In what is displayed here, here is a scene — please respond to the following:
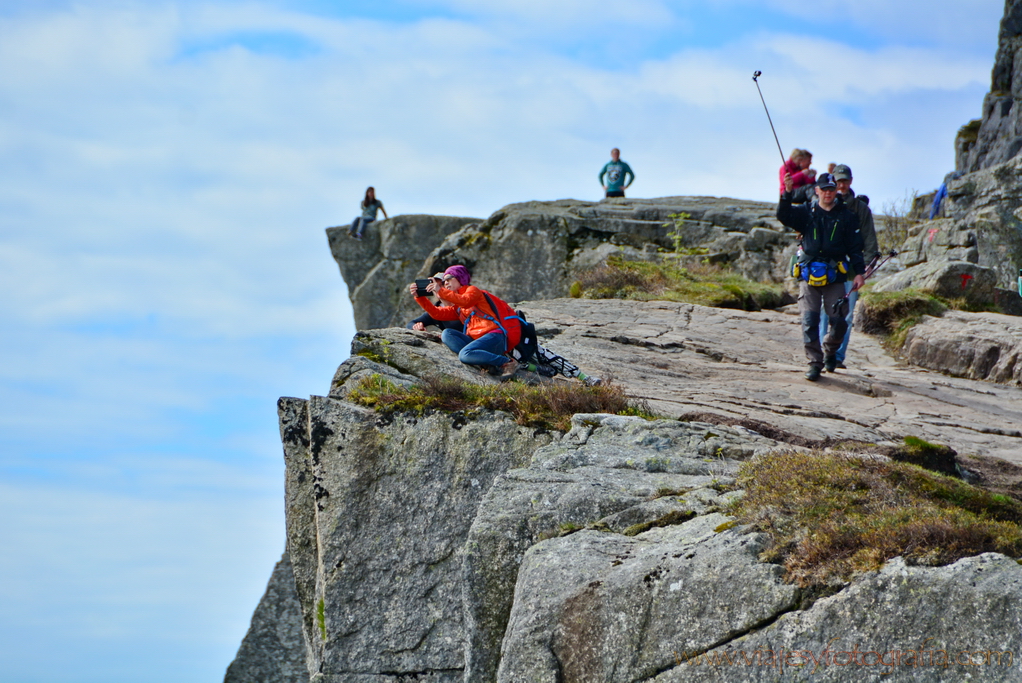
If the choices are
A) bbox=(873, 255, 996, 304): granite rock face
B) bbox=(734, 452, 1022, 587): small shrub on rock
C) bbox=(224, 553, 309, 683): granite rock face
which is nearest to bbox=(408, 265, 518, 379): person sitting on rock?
bbox=(734, 452, 1022, 587): small shrub on rock

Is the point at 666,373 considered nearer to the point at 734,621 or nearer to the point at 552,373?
the point at 552,373

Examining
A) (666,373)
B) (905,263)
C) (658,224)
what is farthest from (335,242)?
(666,373)

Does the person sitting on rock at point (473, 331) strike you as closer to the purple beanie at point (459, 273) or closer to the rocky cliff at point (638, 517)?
the purple beanie at point (459, 273)

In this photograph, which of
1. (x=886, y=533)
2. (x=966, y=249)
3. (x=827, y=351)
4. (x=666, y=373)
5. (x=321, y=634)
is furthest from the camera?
(x=966, y=249)

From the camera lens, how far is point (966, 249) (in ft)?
72.9

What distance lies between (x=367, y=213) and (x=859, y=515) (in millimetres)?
26497

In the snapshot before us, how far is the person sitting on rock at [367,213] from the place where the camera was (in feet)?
100

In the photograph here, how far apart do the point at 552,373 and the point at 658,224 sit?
50.3ft

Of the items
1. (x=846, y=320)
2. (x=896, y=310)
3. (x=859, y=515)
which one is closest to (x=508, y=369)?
(x=846, y=320)

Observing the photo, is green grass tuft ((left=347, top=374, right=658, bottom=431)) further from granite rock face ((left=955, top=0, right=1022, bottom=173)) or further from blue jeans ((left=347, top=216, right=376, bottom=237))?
granite rock face ((left=955, top=0, right=1022, bottom=173))

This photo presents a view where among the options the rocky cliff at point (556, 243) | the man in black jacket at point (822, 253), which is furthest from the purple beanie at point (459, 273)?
the rocky cliff at point (556, 243)

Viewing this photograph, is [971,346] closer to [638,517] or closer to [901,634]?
[638,517]

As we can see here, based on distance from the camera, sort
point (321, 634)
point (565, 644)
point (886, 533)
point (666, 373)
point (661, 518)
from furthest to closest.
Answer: point (666, 373) → point (321, 634) → point (661, 518) → point (565, 644) → point (886, 533)

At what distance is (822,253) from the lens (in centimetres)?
1312
